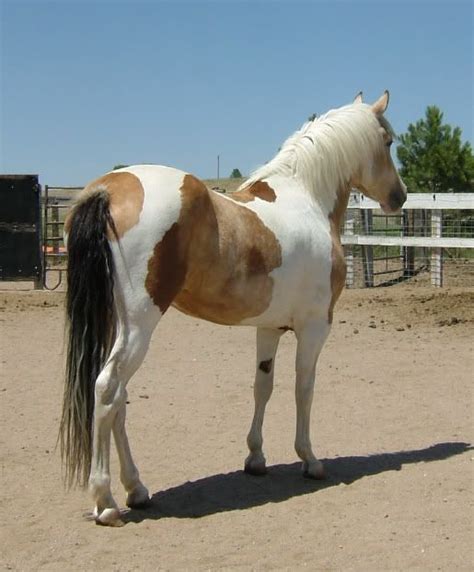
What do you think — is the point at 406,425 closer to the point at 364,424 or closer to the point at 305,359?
the point at 364,424

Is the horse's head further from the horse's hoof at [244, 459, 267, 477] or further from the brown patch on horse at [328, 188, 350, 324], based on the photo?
the horse's hoof at [244, 459, 267, 477]

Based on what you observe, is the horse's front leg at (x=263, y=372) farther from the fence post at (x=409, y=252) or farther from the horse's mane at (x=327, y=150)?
the fence post at (x=409, y=252)

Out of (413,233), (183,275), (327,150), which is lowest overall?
(183,275)

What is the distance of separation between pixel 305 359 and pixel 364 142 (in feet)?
5.03

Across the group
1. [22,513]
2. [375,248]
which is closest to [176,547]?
[22,513]

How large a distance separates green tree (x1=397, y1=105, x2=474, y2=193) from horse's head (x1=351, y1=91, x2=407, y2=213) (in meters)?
15.3

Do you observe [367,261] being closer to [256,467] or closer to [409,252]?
[409,252]

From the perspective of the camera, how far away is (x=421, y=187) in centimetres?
2091

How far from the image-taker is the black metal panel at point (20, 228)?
1390 centimetres

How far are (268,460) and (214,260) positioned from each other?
1652mm

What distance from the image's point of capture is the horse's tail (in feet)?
12.4

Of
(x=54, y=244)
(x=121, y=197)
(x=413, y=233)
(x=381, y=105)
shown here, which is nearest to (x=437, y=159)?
(x=413, y=233)

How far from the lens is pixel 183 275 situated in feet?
13.0

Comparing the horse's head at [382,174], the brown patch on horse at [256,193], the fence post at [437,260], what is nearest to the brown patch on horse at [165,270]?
the brown patch on horse at [256,193]
